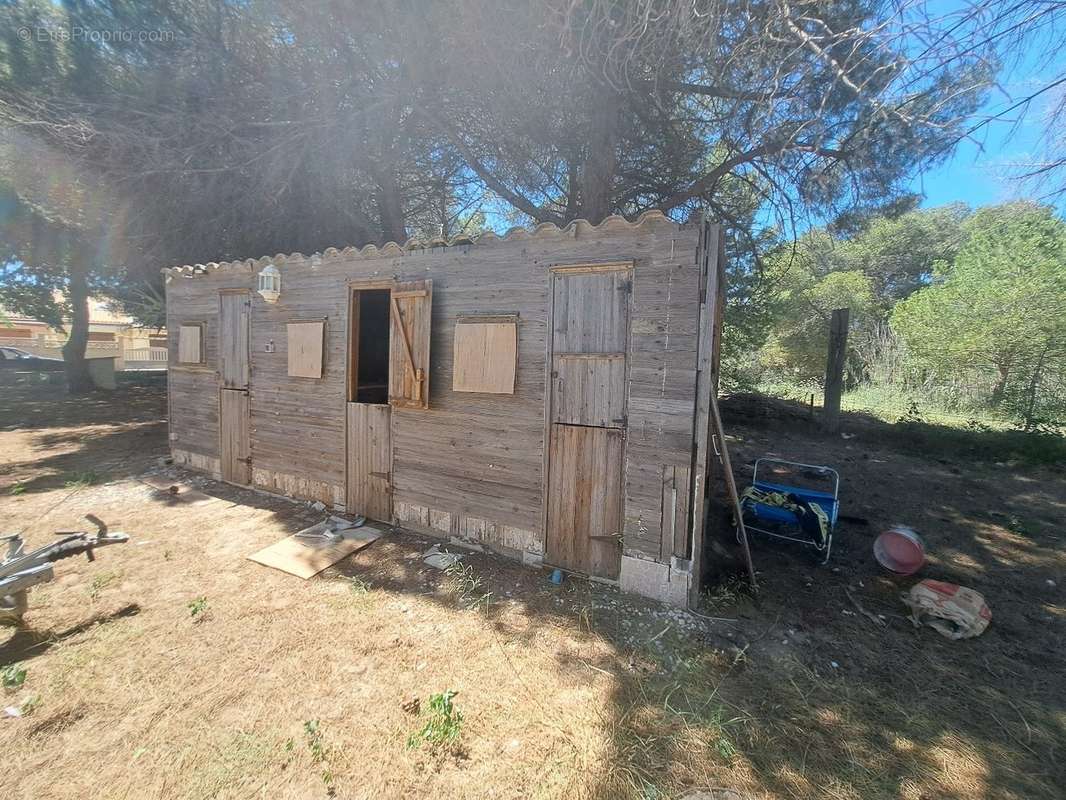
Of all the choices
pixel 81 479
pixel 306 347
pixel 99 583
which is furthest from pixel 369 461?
pixel 81 479

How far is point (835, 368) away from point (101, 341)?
143 ft

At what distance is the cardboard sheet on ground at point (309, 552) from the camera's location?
427 centimetres

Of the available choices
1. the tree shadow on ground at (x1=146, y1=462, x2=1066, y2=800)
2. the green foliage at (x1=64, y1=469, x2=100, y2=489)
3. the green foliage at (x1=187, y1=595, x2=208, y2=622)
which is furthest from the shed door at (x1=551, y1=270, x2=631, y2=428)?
the green foliage at (x1=64, y1=469, x2=100, y2=489)

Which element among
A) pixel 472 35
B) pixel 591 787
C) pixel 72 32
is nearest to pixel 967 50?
pixel 472 35

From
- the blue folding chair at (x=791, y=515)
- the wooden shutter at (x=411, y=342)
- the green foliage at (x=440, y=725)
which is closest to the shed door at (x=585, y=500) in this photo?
the wooden shutter at (x=411, y=342)

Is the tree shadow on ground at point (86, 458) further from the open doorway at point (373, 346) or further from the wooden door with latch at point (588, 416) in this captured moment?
the wooden door with latch at point (588, 416)

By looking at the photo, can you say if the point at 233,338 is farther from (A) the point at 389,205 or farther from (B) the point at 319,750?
(B) the point at 319,750

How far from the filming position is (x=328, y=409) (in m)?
5.61

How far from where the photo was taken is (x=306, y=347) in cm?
560

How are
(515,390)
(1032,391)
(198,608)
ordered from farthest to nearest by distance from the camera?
(1032,391) → (515,390) → (198,608)

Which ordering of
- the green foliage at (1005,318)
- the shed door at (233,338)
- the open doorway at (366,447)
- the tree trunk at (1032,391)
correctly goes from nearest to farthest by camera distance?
the open doorway at (366,447) < the shed door at (233,338) < the tree trunk at (1032,391) < the green foliage at (1005,318)

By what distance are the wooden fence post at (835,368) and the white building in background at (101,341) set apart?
33.1 metres

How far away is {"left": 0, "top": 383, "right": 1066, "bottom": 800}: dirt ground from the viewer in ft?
7.30

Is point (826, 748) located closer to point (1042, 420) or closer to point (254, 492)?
point (254, 492)
